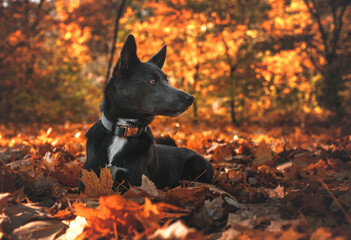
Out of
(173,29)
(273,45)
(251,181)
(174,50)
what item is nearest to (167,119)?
(174,50)

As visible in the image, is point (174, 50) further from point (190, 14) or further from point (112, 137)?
point (112, 137)

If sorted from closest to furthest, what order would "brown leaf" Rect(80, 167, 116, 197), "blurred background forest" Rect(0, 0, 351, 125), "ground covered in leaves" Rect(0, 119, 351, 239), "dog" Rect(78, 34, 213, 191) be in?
"ground covered in leaves" Rect(0, 119, 351, 239) → "brown leaf" Rect(80, 167, 116, 197) → "dog" Rect(78, 34, 213, 191) → "blurred background forest" Rect(0, 0, 351, 125)

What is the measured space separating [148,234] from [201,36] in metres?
8.84

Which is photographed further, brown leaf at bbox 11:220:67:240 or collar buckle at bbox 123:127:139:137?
collar buckle at bbox 123:127:139:137

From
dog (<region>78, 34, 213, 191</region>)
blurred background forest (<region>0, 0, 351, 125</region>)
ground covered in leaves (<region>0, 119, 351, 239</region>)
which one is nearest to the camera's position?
ground covered in leaves (<region>0, 119, 351, 239</region>)

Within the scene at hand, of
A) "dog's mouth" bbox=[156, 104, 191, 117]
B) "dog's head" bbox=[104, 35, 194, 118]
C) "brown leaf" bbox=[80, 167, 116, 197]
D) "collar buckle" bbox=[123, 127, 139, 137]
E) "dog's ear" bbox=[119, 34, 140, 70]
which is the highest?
"dog's ear" bbox=[119, 34, 140, 70]

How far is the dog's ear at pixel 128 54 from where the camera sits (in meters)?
2.13

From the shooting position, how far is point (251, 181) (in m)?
2.67

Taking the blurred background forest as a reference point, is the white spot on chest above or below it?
below

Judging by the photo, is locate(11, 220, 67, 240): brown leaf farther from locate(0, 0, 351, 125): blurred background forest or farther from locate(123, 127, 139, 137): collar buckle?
locate(0, 0, 351, 125): blurred background forest

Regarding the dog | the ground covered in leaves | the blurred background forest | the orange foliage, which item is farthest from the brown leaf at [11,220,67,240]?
the blurred background forest

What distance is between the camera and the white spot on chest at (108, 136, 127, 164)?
2140mm

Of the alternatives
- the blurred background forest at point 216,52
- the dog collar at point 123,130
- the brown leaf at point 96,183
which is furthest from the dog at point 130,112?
the blurred background forest at point 216,52

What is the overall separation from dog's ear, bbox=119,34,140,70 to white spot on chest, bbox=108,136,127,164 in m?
0.54
